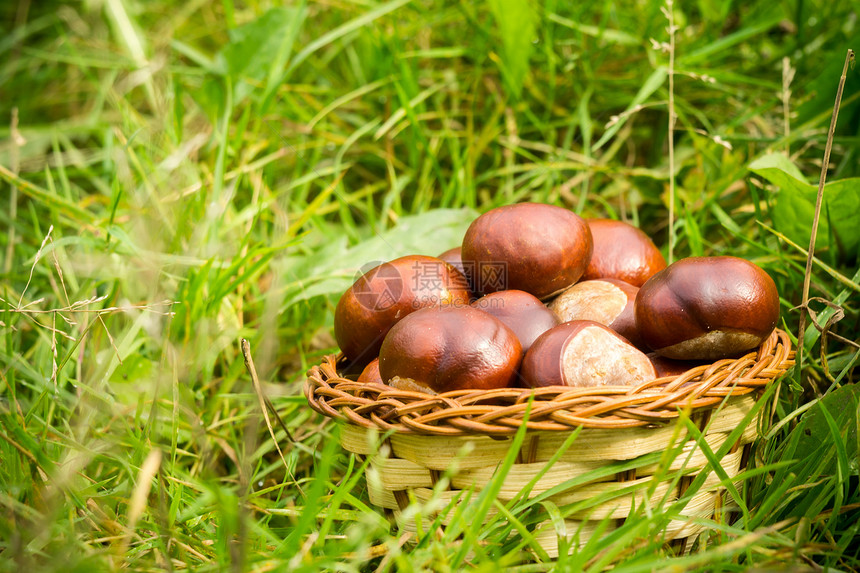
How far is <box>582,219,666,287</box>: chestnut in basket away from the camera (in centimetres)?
170

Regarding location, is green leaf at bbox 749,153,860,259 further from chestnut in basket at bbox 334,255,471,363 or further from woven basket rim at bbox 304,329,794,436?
chestnut in basket at bbox 334,255,471,363

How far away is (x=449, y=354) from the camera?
1.29 metres

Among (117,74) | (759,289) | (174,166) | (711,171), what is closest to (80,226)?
(174,166)

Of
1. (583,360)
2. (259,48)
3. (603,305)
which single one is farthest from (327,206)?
(583,360)

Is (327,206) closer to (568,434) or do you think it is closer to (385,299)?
(385,299)

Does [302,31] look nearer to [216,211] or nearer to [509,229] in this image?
[216,211]

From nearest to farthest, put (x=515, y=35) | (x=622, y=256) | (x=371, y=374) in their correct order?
1. (x=371, y=374)
2. (x=622, y=256)
3. (x=515, y=35)

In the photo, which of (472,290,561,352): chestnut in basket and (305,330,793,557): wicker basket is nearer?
(305,330,793,557): wicker basket

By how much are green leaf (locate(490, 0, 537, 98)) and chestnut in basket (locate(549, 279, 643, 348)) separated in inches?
45.0

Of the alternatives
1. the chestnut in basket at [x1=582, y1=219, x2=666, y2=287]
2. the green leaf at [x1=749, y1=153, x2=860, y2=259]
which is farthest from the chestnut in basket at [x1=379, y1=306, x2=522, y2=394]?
the green leaf at [x1=749, y1=153, x2=860, y2=259]

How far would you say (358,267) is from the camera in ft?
6.81

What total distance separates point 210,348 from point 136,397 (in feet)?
0.82

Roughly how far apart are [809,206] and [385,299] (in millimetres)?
1222

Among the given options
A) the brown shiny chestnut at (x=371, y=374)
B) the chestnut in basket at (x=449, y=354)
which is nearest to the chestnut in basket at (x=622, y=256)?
the chestnut in basket at (x=449, y=354)
